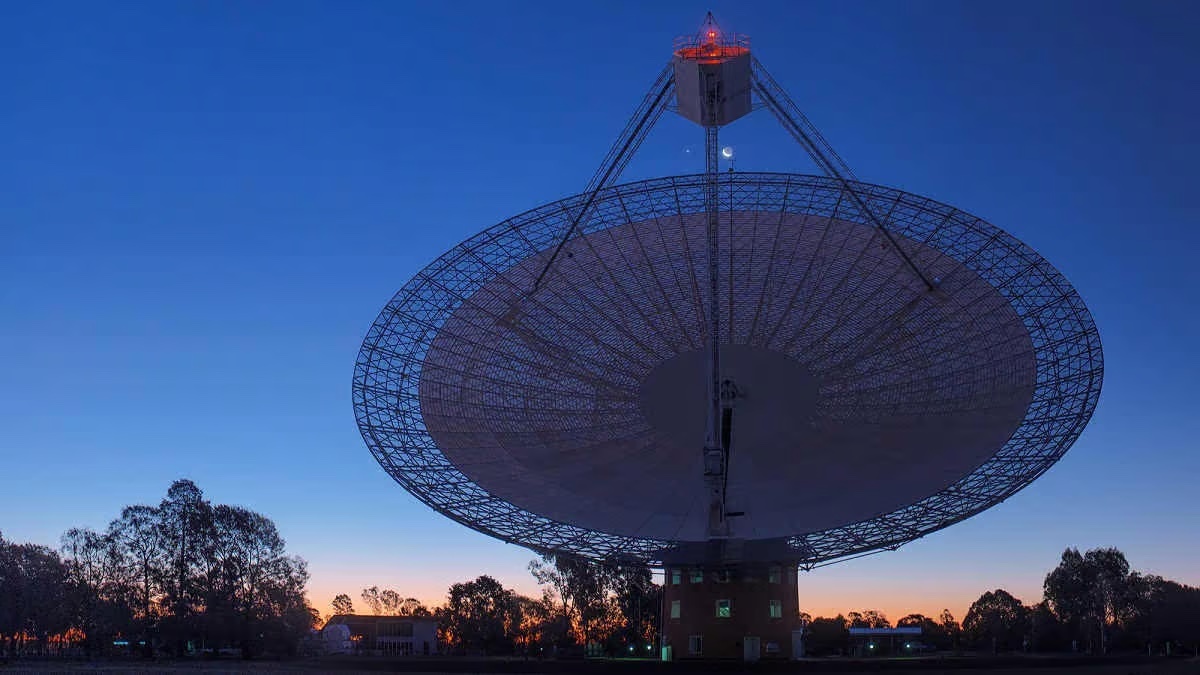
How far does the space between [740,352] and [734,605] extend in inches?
522

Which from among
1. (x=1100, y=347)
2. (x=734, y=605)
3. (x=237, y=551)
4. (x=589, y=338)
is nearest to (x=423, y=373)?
(x=589, y=338)

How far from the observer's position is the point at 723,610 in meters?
46.3

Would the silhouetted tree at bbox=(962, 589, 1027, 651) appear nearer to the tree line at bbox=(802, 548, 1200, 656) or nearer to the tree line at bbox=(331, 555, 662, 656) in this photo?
the tree line at bbox=(802, 548, 1200, 656)

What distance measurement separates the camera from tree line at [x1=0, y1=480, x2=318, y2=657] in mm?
75562

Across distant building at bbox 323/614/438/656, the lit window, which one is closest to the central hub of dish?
the lit window

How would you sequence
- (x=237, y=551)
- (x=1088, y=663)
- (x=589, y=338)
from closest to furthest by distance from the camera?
1. (x=589, y=338)
2. (x=1088, y=663)
3. (x=237, y=551)

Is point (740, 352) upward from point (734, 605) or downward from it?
upward

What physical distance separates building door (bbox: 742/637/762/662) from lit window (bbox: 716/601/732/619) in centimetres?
132

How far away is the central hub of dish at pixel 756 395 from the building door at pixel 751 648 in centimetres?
1020

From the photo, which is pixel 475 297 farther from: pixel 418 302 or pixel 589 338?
pixel 589 338

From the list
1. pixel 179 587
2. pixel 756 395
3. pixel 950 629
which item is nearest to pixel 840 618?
pixel 950 629

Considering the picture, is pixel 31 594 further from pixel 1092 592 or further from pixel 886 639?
pixel 1092 592

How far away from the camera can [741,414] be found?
39844 mm

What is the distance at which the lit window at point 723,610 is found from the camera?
151ft
